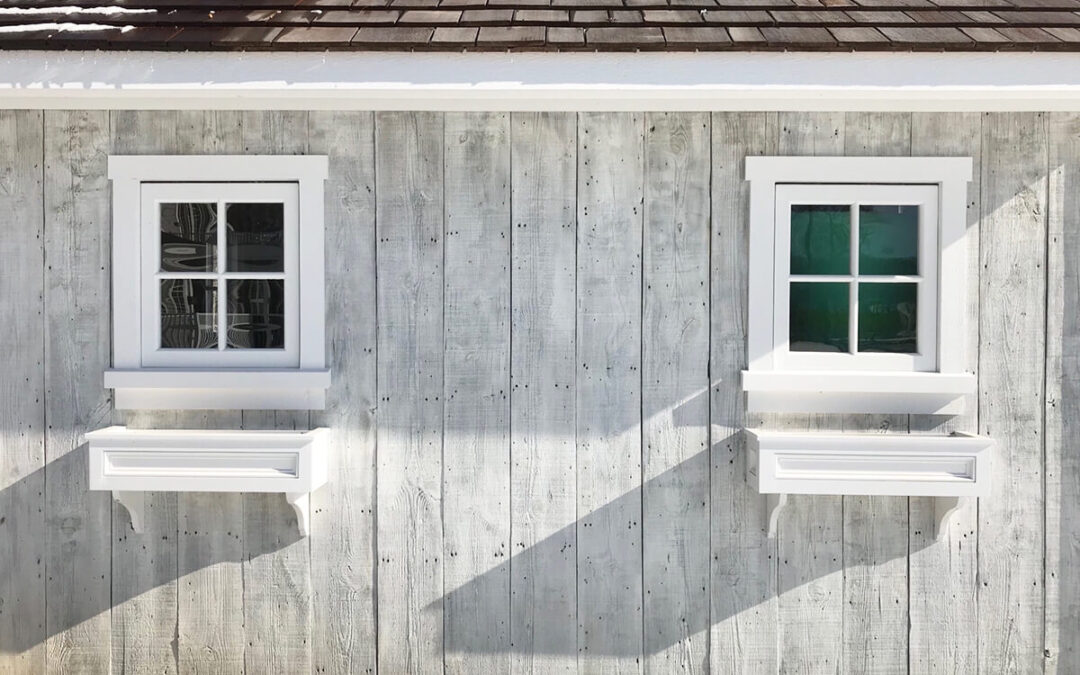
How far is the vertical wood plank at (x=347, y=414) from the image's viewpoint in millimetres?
2781

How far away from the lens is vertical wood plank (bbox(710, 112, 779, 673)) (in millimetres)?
2762

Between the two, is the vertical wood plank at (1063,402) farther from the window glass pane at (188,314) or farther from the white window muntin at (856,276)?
the window glass pane at (188,314)

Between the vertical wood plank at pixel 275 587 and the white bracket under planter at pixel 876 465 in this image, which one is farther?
the vertical wood plank at pixel 275 587

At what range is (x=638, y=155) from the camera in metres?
2.77

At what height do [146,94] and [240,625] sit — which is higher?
[146,94]

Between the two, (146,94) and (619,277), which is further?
(619,277)

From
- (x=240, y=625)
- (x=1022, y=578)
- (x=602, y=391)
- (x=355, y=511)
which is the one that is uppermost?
(x=602, y=391)

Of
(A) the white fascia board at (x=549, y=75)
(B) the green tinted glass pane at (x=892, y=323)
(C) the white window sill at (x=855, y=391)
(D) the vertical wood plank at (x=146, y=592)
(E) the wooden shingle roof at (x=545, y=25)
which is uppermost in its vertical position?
(E) the wooden shingle roof at (x=545, y=25)

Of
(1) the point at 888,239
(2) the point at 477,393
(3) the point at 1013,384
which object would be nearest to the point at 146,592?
(2) the point at 477,393

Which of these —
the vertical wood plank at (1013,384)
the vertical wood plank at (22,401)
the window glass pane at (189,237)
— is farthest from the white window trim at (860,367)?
the vertical wood plank at (22,401)

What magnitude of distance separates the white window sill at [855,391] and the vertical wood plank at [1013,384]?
0.17 metres

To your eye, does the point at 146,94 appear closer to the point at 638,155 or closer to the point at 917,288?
the point at 638,155

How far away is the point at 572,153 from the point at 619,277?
1.68ft

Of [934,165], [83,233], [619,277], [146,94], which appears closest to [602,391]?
[619,277]
